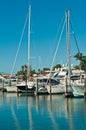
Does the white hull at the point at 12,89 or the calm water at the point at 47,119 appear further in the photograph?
the white hull at the point at 12,89

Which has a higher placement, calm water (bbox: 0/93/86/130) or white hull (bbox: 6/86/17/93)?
white hull (bbox: 6/86/17/93)

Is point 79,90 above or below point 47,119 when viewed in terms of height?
above

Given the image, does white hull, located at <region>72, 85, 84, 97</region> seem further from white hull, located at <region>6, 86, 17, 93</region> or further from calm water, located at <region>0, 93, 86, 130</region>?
white hull, located at <region>6, 86, 17, 93</region>

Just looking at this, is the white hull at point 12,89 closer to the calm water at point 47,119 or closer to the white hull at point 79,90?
the white hull at point 79,90

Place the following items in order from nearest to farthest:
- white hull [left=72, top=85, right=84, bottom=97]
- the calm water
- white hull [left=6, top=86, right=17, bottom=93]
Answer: the calm water, white hull [left=72, top=85, right=84, bottom=97], white hull [left=6, top=86, right=17, bottom=93]

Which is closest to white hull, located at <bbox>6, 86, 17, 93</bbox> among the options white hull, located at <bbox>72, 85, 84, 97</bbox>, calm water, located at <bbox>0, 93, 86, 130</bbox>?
white hull, located at <bbox>72, 85, 84, 97</bbox>

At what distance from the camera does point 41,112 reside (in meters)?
44.2

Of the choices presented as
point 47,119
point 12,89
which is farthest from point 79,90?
point 12,89

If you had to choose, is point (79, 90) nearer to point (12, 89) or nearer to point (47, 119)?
point (47, 119)

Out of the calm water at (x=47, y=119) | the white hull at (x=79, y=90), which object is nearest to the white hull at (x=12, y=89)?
the white hull at (x=79, y=90)

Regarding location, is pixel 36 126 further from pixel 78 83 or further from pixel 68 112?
pixel 78 83

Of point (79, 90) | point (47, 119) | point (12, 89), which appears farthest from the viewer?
point (12, 89)

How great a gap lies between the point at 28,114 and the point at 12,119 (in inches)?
161

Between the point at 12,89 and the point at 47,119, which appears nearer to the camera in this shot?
the point at 47,119
